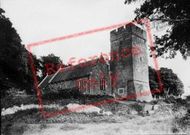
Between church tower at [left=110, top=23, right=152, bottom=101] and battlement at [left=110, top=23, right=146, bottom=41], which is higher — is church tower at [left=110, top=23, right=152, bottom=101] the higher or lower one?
the lower one

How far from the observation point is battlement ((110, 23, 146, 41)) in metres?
41.9

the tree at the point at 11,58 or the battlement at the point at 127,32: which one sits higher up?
the battlement at the point at 127,32

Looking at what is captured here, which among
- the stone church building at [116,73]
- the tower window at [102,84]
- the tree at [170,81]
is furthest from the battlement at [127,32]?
the tree at [170,81]

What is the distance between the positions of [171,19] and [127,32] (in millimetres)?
27734

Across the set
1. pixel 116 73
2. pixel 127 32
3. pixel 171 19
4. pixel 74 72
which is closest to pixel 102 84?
pixel 74 72

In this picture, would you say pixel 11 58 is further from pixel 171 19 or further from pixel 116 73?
pixel 116 73

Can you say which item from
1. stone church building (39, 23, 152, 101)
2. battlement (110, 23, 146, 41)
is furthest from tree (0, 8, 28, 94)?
battlement (110, 23, 146, 41)

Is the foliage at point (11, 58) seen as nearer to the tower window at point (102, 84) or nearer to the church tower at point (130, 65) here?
the tower window at point (102, 84)

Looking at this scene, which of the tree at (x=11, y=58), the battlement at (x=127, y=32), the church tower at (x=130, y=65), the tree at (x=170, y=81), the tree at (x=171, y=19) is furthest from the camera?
the tree at (x=170, y=81)

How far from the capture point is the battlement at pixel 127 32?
4191 cm

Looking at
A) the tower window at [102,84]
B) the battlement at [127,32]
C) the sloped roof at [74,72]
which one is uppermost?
the battlement at [127,32]

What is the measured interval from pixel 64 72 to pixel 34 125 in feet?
80.0

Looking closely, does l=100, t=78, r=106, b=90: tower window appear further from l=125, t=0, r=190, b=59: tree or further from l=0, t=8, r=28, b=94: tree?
l=125, t=0, r=190, b=59: tree

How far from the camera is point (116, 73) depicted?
43750 millimetres
